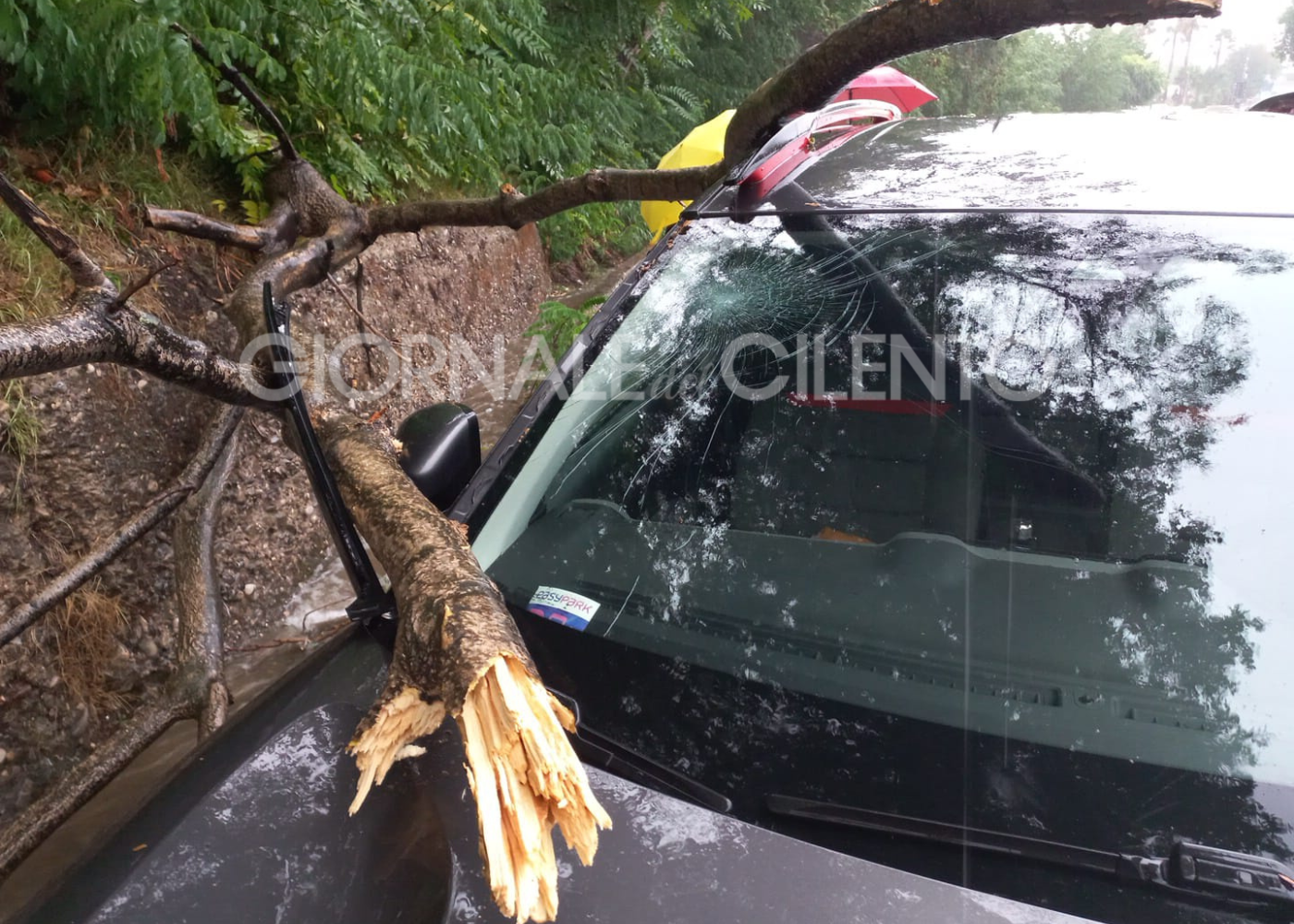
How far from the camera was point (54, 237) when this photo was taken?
194 cm

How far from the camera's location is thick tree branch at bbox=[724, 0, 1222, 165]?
171cm

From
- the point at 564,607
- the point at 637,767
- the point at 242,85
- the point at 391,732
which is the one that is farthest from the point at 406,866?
the point at 242,85

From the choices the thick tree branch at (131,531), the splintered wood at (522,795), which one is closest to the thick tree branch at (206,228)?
the thick tree branch at (131,531)

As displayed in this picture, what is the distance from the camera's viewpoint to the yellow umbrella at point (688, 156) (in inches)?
169

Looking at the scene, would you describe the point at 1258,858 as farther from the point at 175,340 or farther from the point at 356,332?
the point at 356,332

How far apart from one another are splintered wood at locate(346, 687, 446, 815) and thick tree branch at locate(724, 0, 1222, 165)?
168 centimetres

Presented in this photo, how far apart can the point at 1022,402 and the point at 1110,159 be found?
0.81m

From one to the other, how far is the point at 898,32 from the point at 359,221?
2.43m

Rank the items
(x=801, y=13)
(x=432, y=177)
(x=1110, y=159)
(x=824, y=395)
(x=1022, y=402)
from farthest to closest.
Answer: (x=801, y=13) → (x=432, y=177) → (x=1110, y=159) → (x=824, y=395) → (x=1022, y=402)

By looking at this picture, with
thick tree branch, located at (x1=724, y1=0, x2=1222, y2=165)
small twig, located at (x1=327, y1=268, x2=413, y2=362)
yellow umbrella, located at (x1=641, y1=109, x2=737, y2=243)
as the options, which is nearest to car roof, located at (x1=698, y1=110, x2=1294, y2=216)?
thick tree branch, located at (x1=724, y1=0, x2=1222, y2=165)

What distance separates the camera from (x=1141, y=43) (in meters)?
35.2

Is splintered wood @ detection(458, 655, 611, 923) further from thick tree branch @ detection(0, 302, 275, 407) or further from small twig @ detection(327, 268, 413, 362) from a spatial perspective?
small twig @ detection(327, 268, 413, 362)

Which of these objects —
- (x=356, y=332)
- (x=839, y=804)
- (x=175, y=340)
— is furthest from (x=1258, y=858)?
(x=356, y=332)

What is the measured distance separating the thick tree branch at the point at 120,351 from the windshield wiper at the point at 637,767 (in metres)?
1.35
